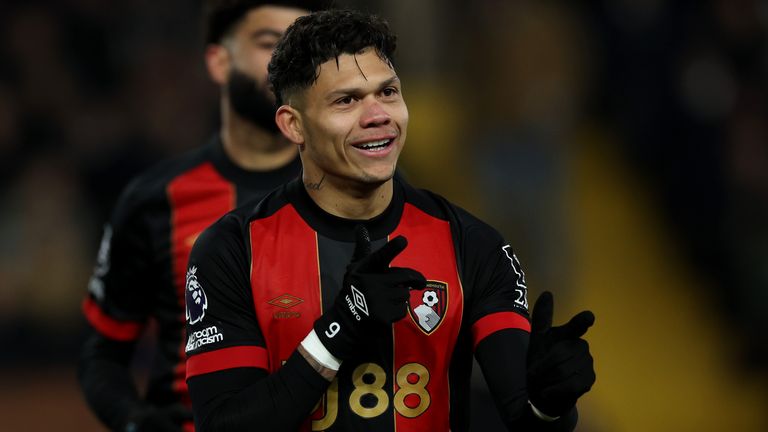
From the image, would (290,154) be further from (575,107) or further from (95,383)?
(575,107)

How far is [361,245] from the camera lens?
3.21 metres

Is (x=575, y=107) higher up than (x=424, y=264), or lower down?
lower down

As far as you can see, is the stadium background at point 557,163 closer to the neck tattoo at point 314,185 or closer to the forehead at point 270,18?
the forehead at point 270,18

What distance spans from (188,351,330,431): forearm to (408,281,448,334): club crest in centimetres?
33

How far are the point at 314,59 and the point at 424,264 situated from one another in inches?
22.7

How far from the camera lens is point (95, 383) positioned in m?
4.79

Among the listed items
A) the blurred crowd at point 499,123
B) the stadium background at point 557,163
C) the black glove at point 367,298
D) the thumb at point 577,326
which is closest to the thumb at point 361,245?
the black glove at point 367,298

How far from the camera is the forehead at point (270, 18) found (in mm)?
4574

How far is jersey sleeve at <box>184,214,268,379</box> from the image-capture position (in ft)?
10.6

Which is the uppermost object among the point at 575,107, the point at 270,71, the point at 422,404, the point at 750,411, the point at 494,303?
the point at 270,71

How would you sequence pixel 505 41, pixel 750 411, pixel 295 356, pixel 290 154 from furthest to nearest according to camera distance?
pixel 505 41
pixel 750 411
pixel 290 154
pixel 295 356

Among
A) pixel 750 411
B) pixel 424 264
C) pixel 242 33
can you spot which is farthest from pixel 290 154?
pixel 750 411

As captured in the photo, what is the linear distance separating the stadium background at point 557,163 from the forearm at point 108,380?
446 centimetres

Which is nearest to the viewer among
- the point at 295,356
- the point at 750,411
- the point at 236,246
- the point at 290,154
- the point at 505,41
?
the point at 295,356
